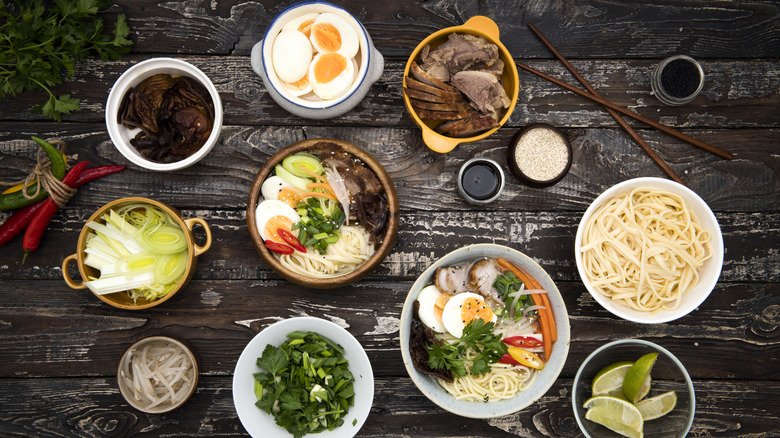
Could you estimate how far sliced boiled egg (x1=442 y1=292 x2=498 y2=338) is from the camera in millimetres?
1984

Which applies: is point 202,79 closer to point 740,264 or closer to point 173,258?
point 173,258

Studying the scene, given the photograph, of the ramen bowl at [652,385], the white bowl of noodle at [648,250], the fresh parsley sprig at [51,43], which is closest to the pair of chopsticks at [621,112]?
the white bowl of noodle at [648,250]

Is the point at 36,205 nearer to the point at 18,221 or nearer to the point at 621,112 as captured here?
the point at 18,221

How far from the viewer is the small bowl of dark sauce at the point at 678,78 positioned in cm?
221

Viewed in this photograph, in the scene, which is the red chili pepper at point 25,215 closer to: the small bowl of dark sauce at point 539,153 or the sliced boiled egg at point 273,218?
the sliced boiled egg at point 273,218

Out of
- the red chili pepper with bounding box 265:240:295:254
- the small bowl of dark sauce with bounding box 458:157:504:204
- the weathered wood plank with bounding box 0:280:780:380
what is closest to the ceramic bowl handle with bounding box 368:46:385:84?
the small bowl of dark sauce with bounding box 458:157:504:204

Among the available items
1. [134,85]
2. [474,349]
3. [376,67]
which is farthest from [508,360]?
[134,85]

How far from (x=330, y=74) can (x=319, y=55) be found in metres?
0.09

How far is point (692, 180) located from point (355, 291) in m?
1.65

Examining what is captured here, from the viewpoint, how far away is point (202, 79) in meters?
2.04

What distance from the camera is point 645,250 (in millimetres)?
2057

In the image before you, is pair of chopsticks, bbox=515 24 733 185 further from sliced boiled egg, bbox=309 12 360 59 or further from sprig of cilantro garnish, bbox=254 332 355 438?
sprig of cilantro garnish, bbox=254 332 355 438

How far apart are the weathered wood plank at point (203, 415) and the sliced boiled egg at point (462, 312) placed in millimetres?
440

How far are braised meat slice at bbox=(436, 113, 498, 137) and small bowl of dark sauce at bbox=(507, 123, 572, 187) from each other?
0.20m
